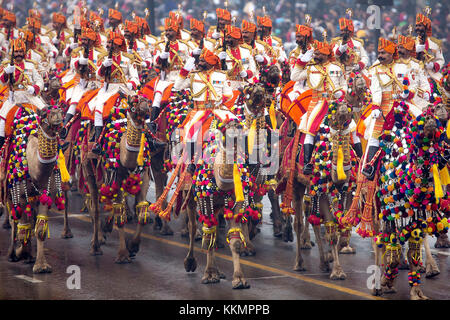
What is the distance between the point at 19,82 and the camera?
15.2m

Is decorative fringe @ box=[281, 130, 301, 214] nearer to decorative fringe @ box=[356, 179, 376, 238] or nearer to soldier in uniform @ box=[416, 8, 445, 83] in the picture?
decorative fringe @ box=[356, 179, 376, 238]

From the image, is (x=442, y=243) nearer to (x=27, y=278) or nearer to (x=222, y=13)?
(x=222, y=13)

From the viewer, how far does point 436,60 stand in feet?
56.6

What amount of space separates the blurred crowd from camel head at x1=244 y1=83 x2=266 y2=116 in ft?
41.0

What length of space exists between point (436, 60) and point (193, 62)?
510cm

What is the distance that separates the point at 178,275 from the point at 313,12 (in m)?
20.8

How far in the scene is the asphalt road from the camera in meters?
12.5

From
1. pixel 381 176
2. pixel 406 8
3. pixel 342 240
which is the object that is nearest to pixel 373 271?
pixel 342 240

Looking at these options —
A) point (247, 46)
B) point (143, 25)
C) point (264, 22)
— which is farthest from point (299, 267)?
point (143, 25)

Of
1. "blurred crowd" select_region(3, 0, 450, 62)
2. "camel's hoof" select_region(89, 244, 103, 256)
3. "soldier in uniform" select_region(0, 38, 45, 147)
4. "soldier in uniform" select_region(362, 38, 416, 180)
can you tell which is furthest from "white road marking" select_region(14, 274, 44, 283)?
"blurred crowd" select_region(3, 0, 450, 62)

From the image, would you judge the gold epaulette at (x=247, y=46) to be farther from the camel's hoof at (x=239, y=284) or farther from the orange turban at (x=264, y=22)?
the camel's hoof at (x=239, y=284)
